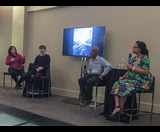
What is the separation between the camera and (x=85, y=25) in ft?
14.4

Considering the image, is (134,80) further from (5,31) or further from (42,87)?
(5,31)

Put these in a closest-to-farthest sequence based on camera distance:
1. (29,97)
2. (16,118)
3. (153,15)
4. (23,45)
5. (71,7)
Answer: (16,118)
(153,15)
(29,97)
(71,7)
(23,45)

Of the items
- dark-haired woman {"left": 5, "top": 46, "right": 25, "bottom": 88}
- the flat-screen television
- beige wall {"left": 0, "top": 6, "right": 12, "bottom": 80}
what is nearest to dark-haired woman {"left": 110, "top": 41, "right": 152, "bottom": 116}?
the flat-screen television

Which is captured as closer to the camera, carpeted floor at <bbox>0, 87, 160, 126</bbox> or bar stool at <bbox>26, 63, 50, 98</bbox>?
carpeted floor at <bbox>0, 87, 160, 126</bbox>

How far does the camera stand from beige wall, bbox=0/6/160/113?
139 inches

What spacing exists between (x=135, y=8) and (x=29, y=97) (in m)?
2.84

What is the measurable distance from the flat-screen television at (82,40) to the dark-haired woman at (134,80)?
105 centimetres

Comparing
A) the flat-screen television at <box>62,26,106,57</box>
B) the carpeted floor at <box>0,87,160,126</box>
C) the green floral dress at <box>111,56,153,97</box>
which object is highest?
the flat-screen television at <box>62,26,106,57</box>

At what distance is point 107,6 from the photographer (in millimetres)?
4066

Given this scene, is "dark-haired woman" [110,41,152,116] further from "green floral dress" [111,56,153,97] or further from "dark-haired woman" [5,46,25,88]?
"dark-haired woman" [5,46,25,88]
